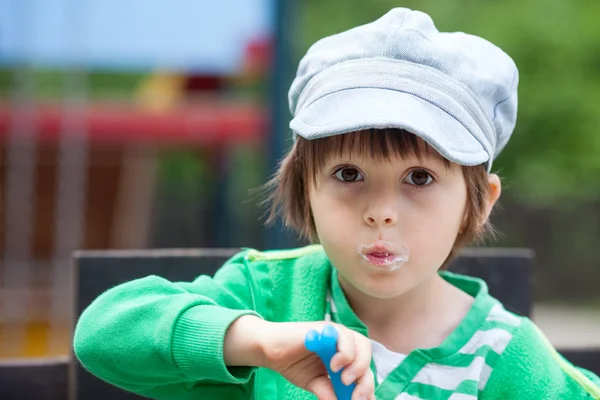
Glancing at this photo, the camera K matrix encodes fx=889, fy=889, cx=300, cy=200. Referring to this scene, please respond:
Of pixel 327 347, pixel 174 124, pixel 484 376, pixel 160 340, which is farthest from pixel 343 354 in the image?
pixel 174 124

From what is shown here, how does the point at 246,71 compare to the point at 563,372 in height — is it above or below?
above

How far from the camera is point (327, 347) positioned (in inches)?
35.9

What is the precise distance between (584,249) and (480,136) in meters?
10.4

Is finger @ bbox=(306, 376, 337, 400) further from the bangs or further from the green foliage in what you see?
the green foliage

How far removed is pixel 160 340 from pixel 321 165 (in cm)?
34

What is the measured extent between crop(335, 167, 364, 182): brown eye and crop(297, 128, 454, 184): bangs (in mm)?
21

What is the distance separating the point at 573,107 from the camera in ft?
40.0

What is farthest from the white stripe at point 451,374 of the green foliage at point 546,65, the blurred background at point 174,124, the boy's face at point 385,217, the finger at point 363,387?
the green foliage at point 546,65

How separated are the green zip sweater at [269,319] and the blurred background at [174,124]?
17.5 inches

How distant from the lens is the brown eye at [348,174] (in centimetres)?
121

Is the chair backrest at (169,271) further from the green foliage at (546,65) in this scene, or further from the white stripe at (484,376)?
the green foliage at (546,65)

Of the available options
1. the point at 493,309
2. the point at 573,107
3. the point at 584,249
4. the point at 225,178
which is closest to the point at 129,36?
the point at 225,178

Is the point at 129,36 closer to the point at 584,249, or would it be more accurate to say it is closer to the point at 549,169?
the point at 584,249

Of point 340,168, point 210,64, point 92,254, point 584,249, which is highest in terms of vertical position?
point 210,64
